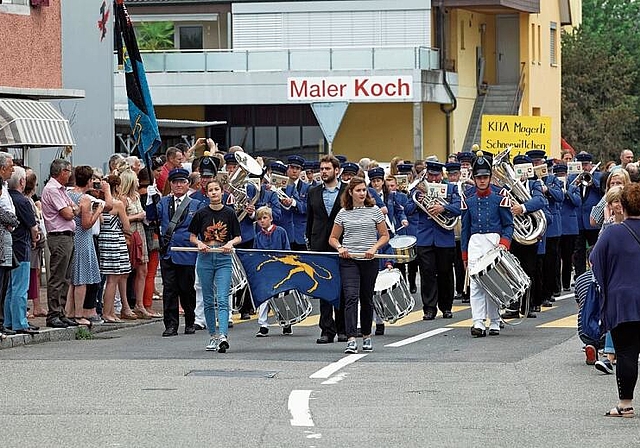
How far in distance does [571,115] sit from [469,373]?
61546 millimetres

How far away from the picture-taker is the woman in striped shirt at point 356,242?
16547mm

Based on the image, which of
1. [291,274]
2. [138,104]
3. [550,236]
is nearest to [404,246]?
[291,274]

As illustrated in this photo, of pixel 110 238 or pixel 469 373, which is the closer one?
pixel 469 373

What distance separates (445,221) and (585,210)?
529 cm

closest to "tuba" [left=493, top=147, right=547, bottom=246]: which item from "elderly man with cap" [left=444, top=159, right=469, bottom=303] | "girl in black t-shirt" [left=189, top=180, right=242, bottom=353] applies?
"elderly man with cap" [left=444, top=159, right=469, bottom=303]

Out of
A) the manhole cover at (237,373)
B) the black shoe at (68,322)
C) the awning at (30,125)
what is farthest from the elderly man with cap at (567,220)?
the manhole cover at (237,373)

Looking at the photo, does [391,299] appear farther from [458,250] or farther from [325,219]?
[458,250]

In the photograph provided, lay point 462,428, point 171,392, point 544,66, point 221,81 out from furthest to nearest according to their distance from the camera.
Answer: point 544,66
point 221,81
point 171,392
point 462,428

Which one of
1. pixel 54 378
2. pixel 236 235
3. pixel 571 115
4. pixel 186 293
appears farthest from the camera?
pixel 571 115

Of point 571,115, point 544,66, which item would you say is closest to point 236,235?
point 544,66

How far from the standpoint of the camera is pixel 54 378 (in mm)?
14164

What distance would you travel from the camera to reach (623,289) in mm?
11953

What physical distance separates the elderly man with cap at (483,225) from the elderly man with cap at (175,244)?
10.6 feet

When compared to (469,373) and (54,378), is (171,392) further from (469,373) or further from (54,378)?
(469,373)
